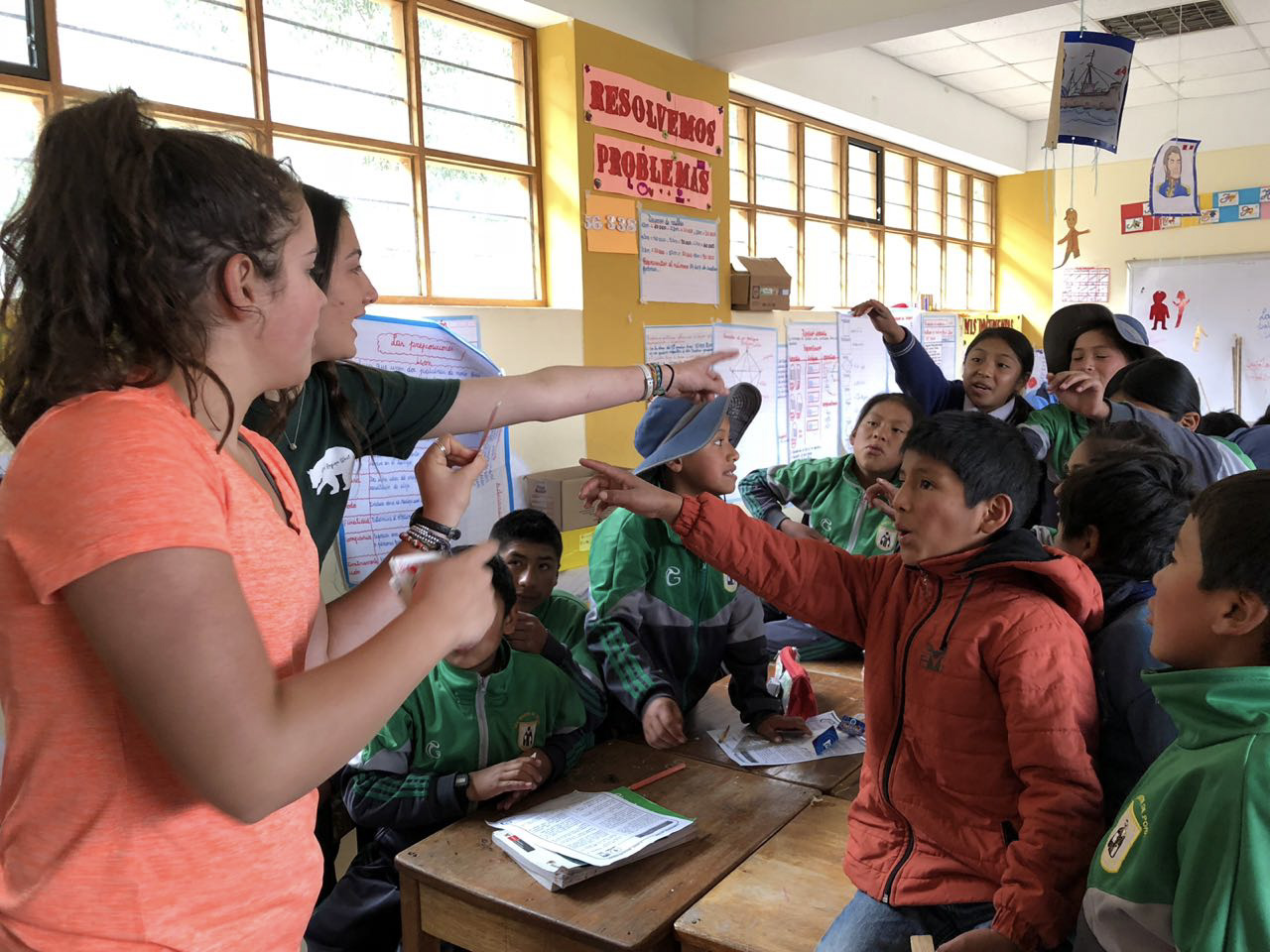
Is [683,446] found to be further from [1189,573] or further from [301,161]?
[301,161]

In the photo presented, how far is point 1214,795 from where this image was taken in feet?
2.94

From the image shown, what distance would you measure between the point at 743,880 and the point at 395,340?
205 cm

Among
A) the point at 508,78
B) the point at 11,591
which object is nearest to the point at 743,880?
the point at 11,591

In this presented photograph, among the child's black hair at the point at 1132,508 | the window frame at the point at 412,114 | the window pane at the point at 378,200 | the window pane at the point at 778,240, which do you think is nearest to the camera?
the child's black hair at the point at 1132,508

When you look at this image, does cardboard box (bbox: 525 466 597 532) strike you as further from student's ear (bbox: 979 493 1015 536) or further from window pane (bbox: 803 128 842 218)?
window pane (bbox: 803 128 842 218)

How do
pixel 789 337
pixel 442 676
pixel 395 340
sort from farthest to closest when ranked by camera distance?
pixel 789 337
pixel 395 340
pixel 442 676

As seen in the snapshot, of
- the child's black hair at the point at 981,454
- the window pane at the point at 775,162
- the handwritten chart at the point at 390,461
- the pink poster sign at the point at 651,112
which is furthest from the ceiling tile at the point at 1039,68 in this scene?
the child's black hair at the point at 981,454

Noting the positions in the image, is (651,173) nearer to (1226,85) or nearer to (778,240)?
(778,240)

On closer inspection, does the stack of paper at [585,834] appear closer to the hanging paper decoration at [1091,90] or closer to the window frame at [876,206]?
the hanging paper decoration at [1091,90]

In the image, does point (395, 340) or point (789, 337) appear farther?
point (789, 337)

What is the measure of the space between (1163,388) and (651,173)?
2.22 meters

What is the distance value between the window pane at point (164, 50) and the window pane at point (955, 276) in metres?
5.93

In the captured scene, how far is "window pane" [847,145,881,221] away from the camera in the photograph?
243 inches

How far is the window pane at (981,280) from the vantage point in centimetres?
786
